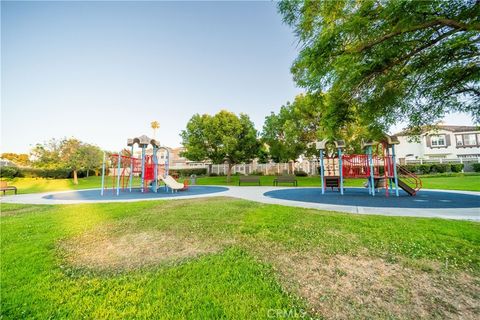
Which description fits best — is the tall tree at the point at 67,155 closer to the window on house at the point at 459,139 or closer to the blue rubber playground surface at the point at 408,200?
the blue rubber playground surface at the point at 408,200

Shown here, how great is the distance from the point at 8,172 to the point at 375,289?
42.2 metres

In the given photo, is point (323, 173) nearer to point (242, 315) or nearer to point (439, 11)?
point (439, 11)

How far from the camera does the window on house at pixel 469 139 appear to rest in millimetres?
Answer: 33000

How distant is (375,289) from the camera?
2754 mm

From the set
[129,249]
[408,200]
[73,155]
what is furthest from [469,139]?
[73,155]

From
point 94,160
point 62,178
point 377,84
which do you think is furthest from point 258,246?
point 62,178

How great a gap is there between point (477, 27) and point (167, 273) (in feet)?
20.7

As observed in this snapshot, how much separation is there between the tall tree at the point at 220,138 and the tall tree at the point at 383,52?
1824 cm

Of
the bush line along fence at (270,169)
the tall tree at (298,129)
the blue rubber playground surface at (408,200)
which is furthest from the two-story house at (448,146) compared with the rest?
the blue rubber playground surface at (408,200)

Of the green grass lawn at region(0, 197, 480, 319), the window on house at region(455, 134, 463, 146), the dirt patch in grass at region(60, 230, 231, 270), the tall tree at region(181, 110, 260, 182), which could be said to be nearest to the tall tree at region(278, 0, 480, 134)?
the green grass lawn at region(0, 197, 480, 319)

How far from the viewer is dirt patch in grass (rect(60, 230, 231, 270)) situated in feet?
12.1

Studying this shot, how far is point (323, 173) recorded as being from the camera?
13922 millimetres

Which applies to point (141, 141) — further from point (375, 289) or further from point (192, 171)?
point (192, 171)

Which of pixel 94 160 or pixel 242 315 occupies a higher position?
pixel 94 160
